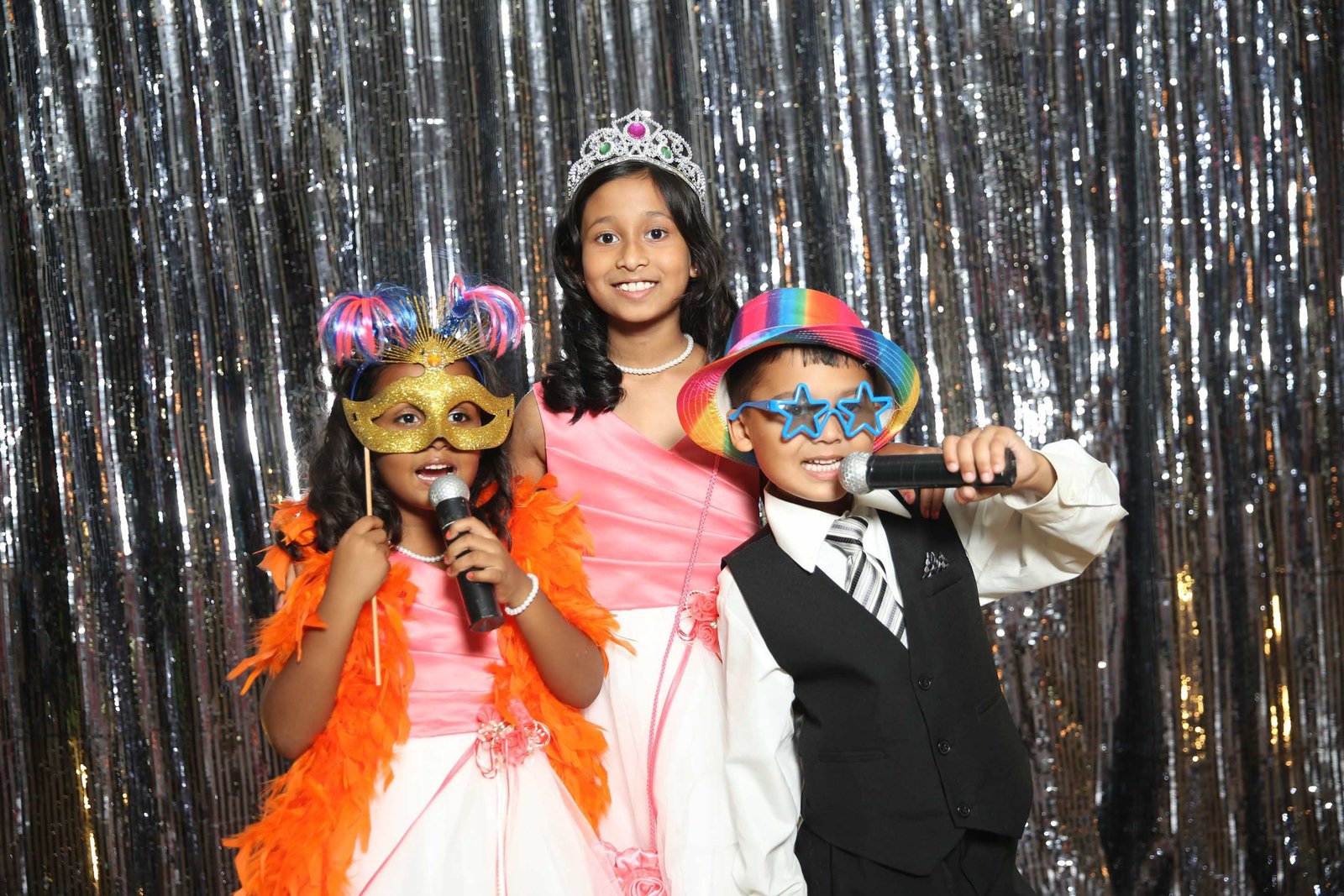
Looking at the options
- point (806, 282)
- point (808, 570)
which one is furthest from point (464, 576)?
point (806, 282)

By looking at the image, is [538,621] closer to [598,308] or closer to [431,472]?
[431,472]

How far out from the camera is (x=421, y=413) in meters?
1.33

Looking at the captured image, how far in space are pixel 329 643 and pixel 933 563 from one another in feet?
2.20

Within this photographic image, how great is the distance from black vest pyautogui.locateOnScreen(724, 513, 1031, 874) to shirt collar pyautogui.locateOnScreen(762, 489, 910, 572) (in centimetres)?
2

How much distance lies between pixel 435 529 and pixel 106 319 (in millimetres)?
1000

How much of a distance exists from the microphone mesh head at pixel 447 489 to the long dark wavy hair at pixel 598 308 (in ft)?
1.19

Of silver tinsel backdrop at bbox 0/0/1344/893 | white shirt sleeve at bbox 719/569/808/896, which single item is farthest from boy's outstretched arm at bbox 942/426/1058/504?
silver tinsel backdrop at bbox 0/0/1344/893

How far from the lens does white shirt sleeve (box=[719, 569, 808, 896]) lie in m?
1.20

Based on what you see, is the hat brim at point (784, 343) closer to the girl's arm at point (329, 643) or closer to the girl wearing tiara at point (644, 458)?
the girl wearing tiara at point (644, 458)

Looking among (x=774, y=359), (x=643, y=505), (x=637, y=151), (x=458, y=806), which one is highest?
(x=637, y=151)

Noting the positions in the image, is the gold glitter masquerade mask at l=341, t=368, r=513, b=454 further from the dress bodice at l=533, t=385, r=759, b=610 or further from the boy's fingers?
the boy's fingers

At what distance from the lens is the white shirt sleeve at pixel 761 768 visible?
1.20 metres

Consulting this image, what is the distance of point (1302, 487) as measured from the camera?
2025 millimetres

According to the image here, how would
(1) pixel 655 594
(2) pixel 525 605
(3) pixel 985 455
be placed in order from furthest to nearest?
(1) pixel 655 594
(2) pixel 525 605
(3) pixel 985 455
